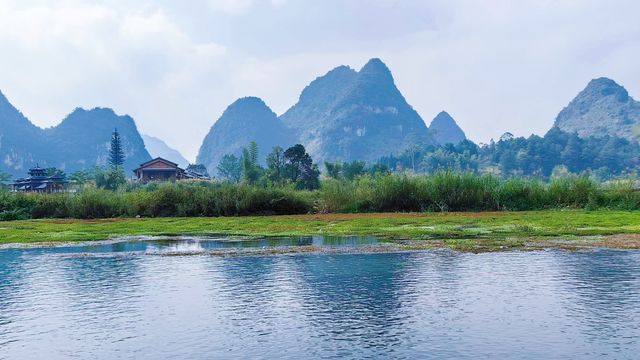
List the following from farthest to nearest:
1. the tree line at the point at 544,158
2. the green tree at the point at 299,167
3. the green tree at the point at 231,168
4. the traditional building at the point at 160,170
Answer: the tree line at the point at 544,158, the green tree at the point at 231,168, the traditional building at the point at 160,170, the green tree at the point at 299,167

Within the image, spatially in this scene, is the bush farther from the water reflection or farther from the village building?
the village building

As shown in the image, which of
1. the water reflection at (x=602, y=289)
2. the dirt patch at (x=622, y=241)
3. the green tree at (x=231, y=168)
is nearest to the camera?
the water reflection at (x=602, y=289)

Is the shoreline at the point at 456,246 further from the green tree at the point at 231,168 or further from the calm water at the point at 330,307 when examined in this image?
the green tree at the point at 231,168

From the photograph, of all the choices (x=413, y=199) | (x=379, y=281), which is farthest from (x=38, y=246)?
(x=413, y=199)

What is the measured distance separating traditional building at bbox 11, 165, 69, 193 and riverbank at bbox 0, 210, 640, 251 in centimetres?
4966

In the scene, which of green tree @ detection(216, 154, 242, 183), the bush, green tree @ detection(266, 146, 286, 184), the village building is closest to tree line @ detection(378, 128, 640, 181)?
green tree @ detection(216, 154, 242, 183)

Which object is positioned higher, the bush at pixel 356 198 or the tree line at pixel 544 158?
the tree line at pixel 544 158

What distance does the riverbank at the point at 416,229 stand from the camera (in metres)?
20.4

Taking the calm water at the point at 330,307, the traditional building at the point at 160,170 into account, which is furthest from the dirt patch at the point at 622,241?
the traditional building at the point at 160,170

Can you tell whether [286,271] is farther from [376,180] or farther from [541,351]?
[376,180]

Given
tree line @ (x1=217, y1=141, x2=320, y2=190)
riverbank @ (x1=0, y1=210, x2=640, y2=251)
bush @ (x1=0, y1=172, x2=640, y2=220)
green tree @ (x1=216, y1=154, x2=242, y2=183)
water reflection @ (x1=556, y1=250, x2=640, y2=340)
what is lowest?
water reflection @ (x1=556, y1=250, x2=640, y2=340)

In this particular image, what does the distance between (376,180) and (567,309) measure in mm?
26515

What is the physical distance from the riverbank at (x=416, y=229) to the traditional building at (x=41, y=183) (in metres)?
49.7

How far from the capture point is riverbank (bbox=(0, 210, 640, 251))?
20375mm
